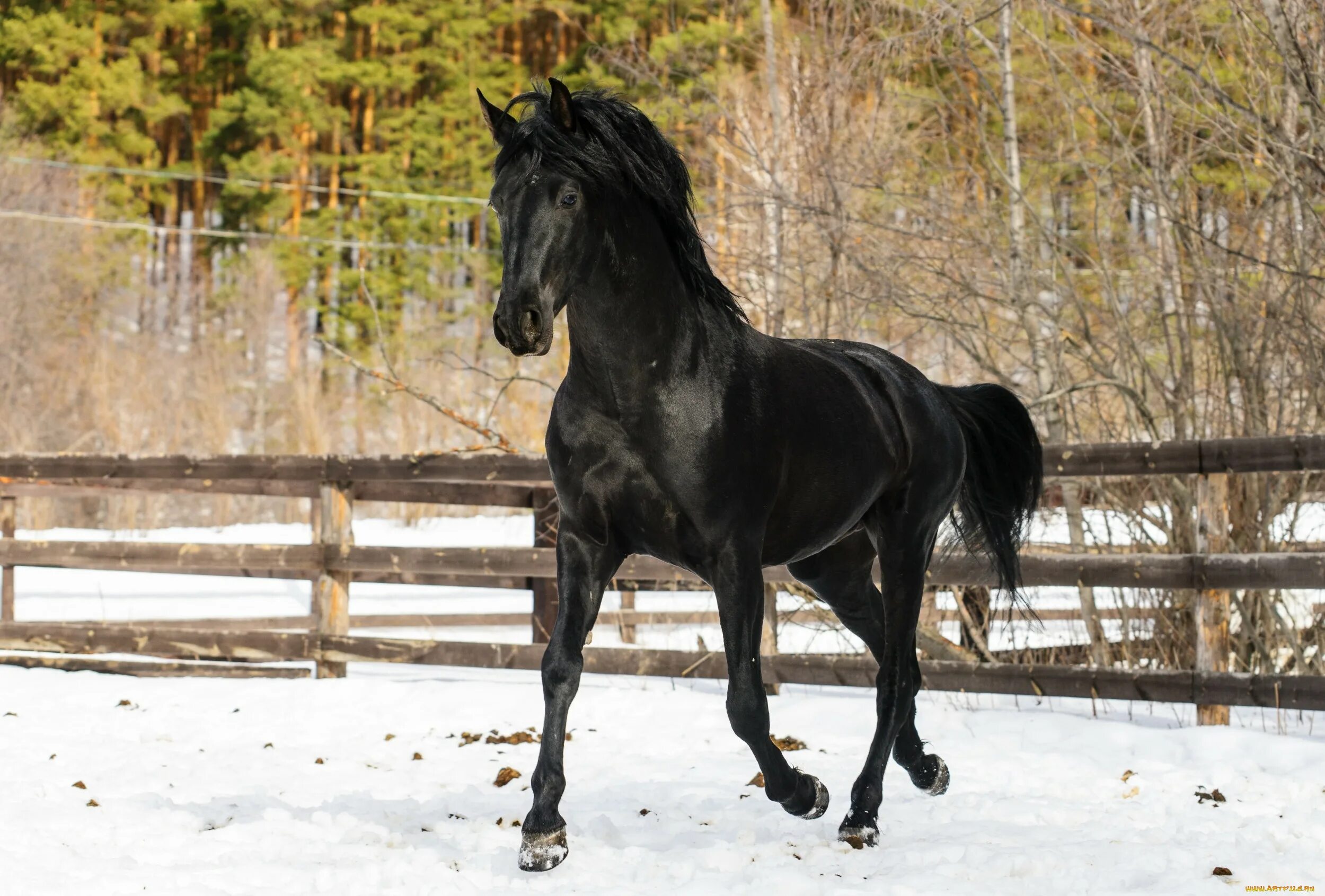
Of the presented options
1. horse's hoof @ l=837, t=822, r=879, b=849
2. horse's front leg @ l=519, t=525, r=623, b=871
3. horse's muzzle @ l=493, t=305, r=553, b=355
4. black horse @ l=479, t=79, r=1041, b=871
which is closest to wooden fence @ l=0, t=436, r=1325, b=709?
black horse @ l=479, t=79, r=1041, b=871

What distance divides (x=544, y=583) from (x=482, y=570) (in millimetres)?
554

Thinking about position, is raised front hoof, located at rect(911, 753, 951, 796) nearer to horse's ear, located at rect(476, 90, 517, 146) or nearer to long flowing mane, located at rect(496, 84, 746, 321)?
long flowing mane, located at rect(496, 84, 746, 321)

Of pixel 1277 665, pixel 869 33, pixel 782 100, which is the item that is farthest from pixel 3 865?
pixel 782 100

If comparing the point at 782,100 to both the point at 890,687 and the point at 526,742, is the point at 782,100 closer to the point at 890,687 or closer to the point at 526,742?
the point at 526,742

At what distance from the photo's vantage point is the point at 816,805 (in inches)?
153

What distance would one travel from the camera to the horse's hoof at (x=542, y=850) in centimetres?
346

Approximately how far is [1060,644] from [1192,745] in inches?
91.7

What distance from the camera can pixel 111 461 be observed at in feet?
27.6

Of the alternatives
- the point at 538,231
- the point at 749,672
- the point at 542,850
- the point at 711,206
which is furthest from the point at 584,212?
the point at 711,206

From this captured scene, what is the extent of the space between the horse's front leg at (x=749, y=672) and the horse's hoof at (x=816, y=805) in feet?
0.06

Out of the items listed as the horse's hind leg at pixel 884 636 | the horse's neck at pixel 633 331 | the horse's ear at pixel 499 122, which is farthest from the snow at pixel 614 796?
the horse's ear at pixel 499 122

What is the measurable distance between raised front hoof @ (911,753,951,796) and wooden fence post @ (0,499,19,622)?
719 cm

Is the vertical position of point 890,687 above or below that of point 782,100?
below

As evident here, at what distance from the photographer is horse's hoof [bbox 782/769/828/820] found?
3.83m
